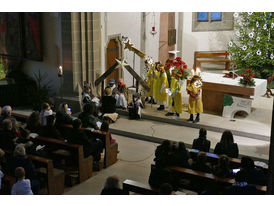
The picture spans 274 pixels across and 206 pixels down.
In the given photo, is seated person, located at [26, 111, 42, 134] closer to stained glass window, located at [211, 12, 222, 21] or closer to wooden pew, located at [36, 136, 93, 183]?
wooden pew, located at [36, 136, 93, 183]

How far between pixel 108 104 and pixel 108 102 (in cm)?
7

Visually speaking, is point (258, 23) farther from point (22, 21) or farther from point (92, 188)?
point (92, 188)

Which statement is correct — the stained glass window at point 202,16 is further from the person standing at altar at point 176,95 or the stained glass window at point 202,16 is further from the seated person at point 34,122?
the seated person at point 34,122

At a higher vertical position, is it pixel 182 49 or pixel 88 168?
pixel 182 49

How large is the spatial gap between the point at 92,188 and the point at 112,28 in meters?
6.95

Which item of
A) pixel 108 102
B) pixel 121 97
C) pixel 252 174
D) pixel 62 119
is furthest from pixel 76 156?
pixel 121 97

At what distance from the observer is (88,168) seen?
24.4 feet

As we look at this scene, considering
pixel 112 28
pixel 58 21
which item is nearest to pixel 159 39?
pixel 112 28

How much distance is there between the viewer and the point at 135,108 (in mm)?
10852

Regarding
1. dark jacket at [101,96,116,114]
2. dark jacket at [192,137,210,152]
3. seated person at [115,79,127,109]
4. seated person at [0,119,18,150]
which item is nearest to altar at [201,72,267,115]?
seated person at [115,79,127,109]

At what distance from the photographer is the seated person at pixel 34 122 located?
7590mm

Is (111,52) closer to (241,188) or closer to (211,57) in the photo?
(211,57)

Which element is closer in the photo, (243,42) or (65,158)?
(65,158)

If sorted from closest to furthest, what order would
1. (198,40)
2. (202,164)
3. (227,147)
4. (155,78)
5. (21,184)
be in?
(21,184), (202,164), (227,147), (155,78), (198,40)
